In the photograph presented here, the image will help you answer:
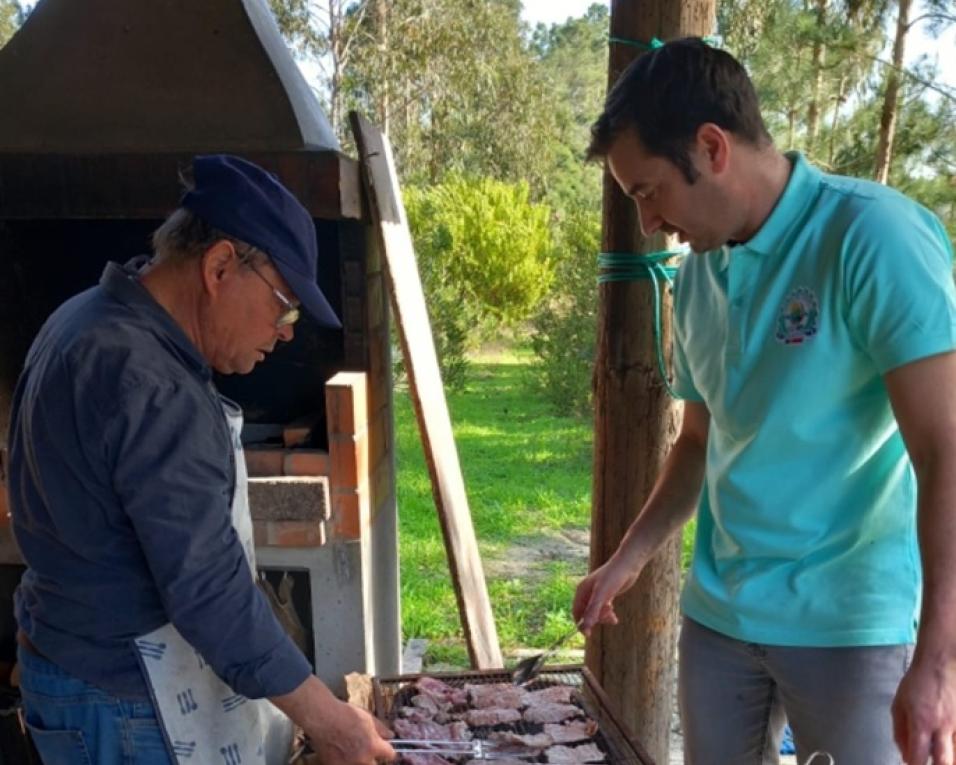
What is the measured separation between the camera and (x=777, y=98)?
7207mm

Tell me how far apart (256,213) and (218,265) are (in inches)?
4.5

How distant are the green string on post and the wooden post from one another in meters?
0.03

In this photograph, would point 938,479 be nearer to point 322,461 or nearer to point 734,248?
point 734,248

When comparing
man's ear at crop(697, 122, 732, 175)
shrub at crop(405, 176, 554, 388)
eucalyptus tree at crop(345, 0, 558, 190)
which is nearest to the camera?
man's ear at crop(697, 122, 732, 175)

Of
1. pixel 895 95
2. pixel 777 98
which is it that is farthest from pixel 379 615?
pixel 777 98

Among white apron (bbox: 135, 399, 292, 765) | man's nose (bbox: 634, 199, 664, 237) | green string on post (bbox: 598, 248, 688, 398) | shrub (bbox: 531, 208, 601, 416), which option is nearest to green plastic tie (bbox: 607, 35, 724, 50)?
green string on post (bbox: 598, 248, 688, 398)

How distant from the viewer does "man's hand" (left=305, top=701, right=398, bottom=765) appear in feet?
5.32

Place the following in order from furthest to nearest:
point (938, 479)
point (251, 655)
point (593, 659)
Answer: point (593, 659) → point (251, 655) → point (938, 479)

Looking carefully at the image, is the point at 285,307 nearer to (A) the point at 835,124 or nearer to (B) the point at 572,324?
(A) the point at 835,124

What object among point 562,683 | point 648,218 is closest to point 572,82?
point 562,683

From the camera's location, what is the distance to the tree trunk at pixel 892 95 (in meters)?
6.05

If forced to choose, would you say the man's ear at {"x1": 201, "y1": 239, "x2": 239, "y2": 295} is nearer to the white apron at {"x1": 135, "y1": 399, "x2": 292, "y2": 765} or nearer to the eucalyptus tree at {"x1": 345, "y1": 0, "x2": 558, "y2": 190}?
the white apron at {"x1": 135, "y1": 399, "x2": 292, "y2": 765}

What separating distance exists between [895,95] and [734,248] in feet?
17.4

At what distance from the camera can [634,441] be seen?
A: 2.43 m
